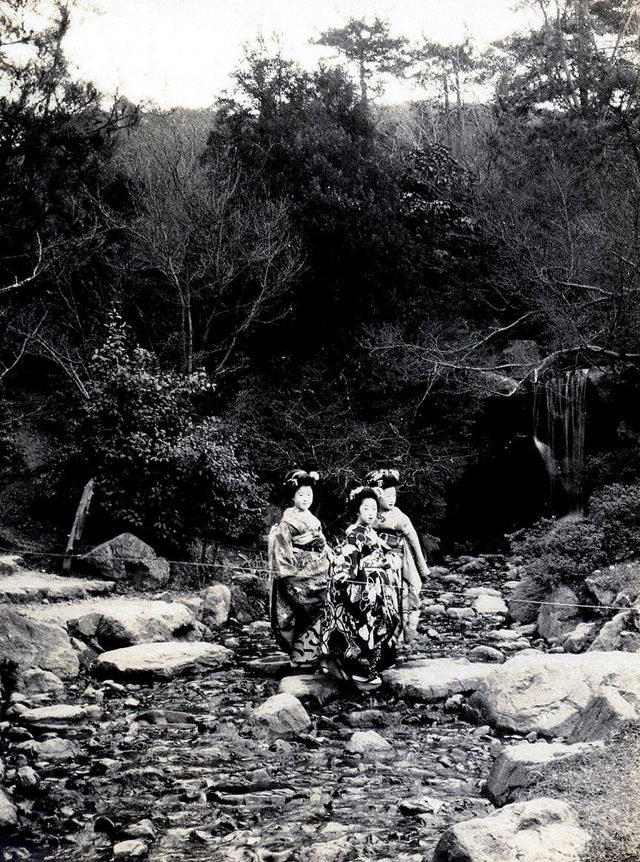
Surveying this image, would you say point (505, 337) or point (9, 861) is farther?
point (505, 337)

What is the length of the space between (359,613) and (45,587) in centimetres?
496

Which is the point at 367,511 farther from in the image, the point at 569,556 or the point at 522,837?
the point at 522,837

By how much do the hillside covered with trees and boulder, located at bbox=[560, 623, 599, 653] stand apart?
6612mm

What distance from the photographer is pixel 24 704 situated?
7859mm

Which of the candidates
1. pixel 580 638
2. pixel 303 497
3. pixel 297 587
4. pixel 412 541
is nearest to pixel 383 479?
pixel 412 541

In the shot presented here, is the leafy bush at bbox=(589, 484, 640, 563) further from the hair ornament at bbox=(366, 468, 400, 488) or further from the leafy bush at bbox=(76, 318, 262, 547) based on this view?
the leafy bush at bbox=(76, 318, 262, 547)

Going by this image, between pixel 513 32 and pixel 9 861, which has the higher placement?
pixel 513 32

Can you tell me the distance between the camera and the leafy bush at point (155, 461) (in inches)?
555

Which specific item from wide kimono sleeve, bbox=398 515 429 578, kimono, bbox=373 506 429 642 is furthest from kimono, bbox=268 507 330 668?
wide kimono sleeve, bbox=398 515 429 578

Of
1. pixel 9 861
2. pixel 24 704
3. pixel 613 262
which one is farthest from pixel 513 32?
pixel 9 861

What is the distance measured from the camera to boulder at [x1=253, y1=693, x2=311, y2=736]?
708 cm

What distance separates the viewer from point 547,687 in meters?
6.89

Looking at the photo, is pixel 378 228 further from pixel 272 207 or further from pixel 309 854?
pixel 309 854

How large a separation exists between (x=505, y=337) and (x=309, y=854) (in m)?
17.8
